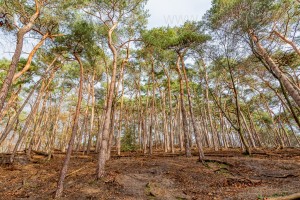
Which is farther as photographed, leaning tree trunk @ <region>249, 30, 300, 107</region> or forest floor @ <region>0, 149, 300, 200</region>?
leaning tree trunk @ <region>249, 30, 300, 107</region>

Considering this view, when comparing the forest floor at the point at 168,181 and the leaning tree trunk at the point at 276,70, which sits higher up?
the leaning tree trunk at the point at 276,70

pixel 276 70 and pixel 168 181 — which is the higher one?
pixel 276 70

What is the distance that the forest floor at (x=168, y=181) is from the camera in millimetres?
7000

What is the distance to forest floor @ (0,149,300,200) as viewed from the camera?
7.00 meters

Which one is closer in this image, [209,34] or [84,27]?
[84,27]

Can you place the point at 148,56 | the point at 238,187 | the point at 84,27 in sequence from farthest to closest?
the point at 148,56
the point at 84,27
the point at 238,187

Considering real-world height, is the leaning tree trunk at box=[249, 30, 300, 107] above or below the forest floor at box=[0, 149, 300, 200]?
above

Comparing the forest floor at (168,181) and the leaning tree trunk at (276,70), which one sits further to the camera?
the leaning tree trunk at (276,70)

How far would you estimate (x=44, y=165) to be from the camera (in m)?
12.8

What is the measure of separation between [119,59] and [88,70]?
4.09m

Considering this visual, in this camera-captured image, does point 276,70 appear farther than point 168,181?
Yes

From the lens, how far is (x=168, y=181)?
8523 mm

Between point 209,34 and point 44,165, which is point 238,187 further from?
point 44,165

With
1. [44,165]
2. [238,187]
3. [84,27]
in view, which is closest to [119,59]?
[84,27]
